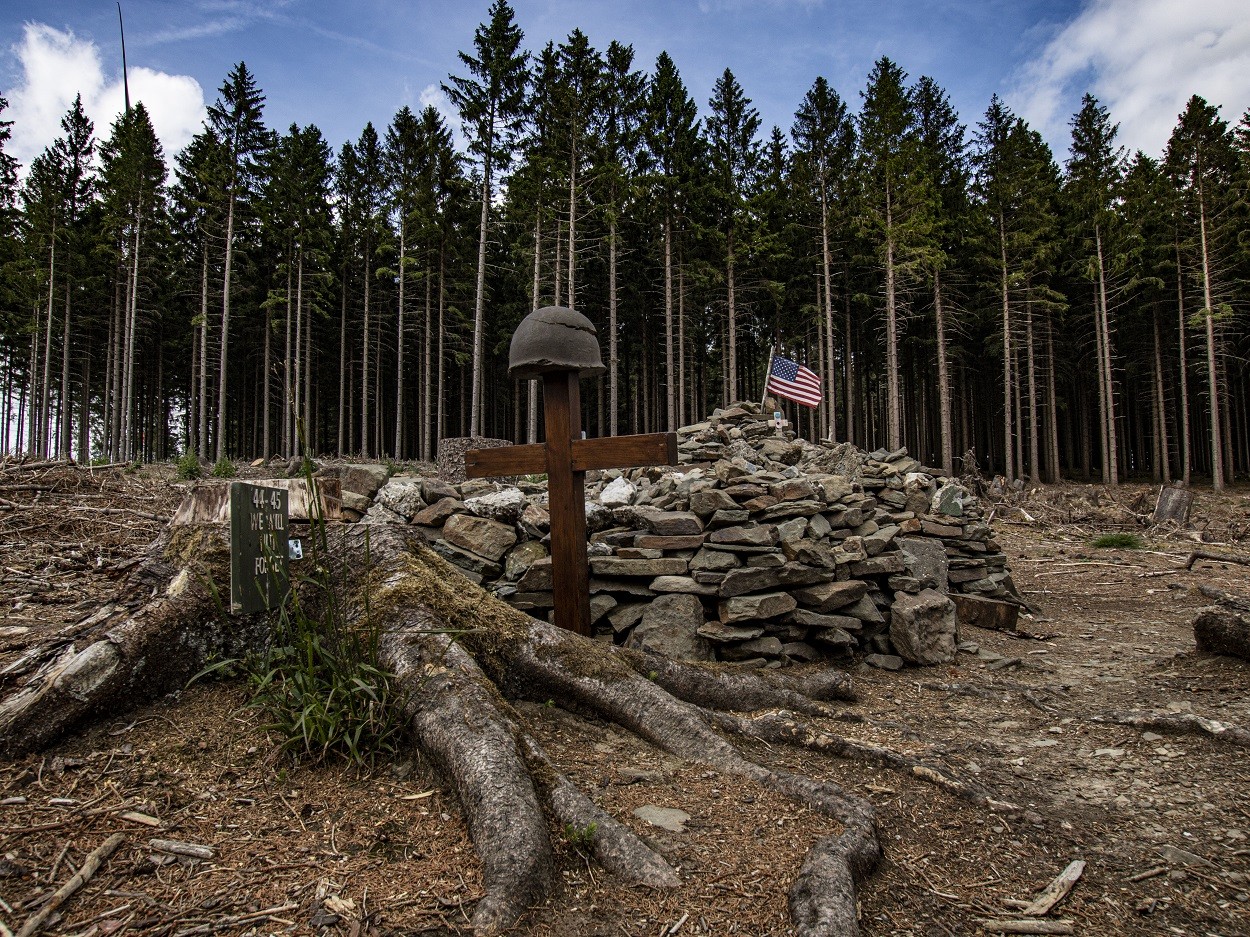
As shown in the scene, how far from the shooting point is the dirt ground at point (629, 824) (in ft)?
6.31

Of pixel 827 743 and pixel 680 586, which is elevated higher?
pixel 680 586

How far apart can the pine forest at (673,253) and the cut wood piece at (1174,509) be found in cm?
789

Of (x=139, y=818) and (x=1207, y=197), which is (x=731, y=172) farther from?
(x=139, y=818)

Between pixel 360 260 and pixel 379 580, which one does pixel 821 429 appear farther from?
pixel 379 580

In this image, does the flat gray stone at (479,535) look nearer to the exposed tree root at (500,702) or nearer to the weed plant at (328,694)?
the exposed tree root at (500,702)

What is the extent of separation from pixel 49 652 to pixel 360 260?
109ft

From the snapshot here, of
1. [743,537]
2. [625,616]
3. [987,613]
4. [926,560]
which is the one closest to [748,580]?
[743,537]

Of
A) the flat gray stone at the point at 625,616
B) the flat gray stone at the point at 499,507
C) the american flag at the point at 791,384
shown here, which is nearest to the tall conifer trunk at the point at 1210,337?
the american flag at the point at 791,384

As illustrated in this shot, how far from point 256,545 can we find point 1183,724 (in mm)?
5792

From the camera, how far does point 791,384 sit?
604 inches

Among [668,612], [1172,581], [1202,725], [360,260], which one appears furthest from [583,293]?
[1202,725]

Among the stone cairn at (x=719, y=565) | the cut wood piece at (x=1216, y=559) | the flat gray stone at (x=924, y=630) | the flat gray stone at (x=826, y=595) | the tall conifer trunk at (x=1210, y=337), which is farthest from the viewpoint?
the tall conifer trunk at (x=1210, y=337)

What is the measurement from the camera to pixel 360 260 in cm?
3216

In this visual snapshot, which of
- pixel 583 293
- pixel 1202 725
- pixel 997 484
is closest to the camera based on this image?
pixel 1202 725
